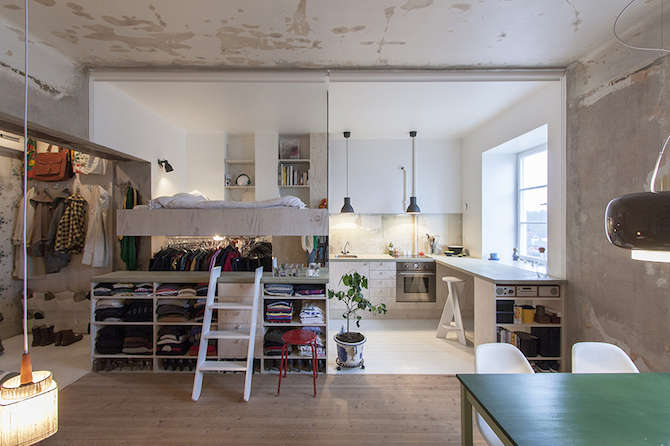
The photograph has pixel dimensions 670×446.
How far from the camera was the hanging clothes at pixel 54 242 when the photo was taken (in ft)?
12.3

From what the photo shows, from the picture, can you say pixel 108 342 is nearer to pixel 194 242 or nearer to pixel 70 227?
pixel 194 242

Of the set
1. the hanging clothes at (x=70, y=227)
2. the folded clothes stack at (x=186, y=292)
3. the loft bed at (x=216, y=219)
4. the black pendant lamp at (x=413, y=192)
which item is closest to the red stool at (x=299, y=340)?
the loft bed at (x=216, y=219)

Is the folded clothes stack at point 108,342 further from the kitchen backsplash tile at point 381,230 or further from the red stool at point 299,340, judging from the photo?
the kitchen backsplash tile at point 381,230

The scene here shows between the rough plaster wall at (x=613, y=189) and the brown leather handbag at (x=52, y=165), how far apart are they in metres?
5.63

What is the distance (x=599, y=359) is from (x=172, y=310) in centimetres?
340

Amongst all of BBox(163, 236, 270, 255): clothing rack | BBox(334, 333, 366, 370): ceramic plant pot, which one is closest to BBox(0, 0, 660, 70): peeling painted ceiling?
BBox(163, 236, 270, 255): clothing rack

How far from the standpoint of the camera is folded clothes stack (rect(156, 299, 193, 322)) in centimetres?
302

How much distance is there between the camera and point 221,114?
3.78 meters

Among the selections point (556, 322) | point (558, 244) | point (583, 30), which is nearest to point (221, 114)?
point (583, 30)

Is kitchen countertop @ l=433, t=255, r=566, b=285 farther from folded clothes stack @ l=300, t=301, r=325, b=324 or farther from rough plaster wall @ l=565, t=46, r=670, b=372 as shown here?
folded clothes stack @ l=300, t=301, r=325, b=324

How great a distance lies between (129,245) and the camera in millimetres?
3598

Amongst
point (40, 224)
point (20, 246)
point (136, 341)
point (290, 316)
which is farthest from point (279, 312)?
point (20, 246)

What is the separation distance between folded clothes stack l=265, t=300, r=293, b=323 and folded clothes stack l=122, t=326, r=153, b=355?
1211 millimetres

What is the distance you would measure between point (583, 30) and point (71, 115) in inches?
168
